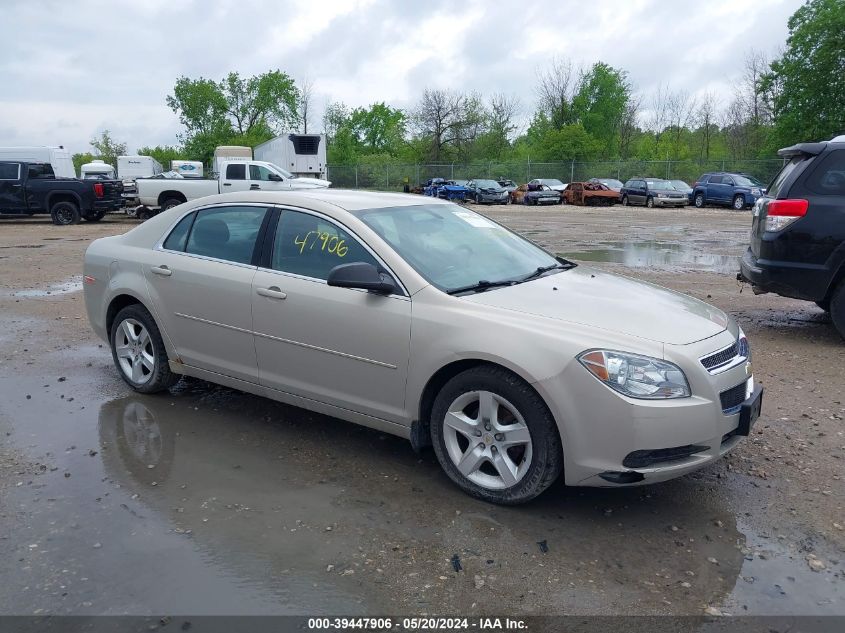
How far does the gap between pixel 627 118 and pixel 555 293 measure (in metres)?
72.8

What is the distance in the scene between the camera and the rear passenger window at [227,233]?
16.0 feet

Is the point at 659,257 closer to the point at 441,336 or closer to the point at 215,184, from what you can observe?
the point at 441,336

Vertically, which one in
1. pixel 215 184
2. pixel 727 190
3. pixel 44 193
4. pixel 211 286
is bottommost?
pixel 211 286

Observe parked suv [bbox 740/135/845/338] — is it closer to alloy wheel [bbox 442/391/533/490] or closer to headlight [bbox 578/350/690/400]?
headlight [bbox 578/350/690/400]

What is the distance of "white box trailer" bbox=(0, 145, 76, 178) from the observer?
2742cm

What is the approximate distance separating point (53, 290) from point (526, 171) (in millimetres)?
44833

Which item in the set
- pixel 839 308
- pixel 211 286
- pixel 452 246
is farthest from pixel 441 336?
pixel 839 308

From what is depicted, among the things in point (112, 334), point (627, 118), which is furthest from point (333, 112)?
point (112, 334)

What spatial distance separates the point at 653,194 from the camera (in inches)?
1454

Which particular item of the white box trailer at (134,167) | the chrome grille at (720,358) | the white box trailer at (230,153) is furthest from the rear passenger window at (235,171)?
the white box trailer at (134,167)

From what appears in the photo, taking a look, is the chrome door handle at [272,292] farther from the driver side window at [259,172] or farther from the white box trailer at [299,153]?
the white box trailer at [299,153]

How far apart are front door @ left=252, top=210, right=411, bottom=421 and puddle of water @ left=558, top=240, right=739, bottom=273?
9.38m

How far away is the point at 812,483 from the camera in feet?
13.3

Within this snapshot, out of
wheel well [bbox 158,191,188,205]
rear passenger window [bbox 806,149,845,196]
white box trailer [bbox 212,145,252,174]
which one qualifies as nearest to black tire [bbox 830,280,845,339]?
rear passenger window [bbox 806,149,845,196]
